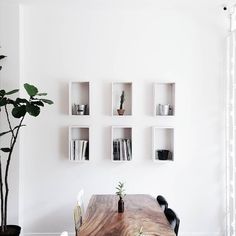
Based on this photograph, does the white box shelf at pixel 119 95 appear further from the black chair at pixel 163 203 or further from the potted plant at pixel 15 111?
the black chair at pixel 163 203

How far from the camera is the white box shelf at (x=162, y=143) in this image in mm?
3609

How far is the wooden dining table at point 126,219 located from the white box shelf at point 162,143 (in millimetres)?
711

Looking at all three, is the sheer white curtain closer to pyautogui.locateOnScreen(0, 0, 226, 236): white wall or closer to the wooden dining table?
A: pyautogui.locateOnScreen(0, 0, 226, 236): white wall

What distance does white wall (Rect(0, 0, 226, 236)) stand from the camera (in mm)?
3646

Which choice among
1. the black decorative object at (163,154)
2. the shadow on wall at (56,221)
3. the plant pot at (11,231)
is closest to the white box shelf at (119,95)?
the black decorative object at (163,154)

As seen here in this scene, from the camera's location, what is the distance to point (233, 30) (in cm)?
356

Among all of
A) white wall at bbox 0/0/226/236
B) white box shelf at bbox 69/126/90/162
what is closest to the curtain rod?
white wall at bbox 0/0/226/236

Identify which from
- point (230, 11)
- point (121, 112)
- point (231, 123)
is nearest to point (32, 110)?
point (121, 112)

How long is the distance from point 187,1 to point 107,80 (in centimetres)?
137

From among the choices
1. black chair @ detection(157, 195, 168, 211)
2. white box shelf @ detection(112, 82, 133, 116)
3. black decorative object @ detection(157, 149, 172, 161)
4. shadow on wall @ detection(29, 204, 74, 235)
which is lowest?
shadow on wall @ detection(29, 204, 74, 235)

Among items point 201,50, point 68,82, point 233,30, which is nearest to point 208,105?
point 201,50

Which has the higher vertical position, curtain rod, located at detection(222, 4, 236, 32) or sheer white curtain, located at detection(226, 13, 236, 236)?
curtain rod, located at detection(222, 4, 236, 32)

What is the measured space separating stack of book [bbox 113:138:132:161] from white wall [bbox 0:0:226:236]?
14 cm

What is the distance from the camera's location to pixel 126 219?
7.92 ft
